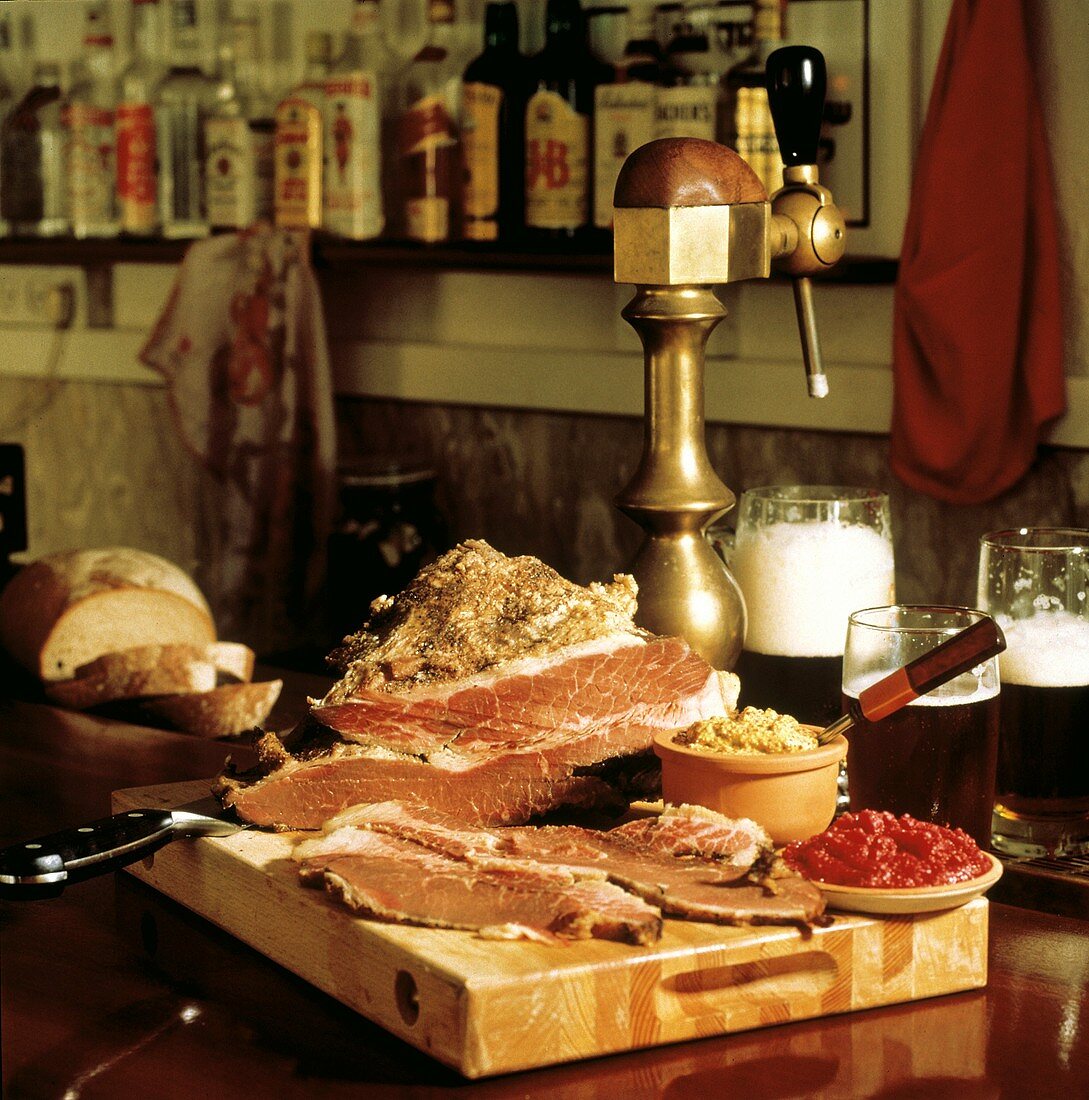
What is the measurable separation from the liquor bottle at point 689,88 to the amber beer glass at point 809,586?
1105 mm

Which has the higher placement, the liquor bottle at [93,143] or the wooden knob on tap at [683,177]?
the liquor bottle at [93,143]

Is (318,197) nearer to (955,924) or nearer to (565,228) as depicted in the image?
(565,228)

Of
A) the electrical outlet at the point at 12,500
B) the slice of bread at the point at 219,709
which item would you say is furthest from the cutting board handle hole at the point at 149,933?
the electrical outlet at the point at 12,500

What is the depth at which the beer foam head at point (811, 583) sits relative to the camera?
1.43 m

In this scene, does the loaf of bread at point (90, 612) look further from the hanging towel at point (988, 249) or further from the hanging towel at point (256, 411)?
the hanging towel at point (988, 249)

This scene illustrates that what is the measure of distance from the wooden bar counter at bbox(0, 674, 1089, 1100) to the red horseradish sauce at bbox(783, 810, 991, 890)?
0.25 ft

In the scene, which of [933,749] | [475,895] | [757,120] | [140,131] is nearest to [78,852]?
[475,895]

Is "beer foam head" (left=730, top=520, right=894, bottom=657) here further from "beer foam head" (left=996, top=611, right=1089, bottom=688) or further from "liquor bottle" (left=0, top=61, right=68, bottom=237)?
"liquor bottle" (left=0, top=61, right=68, bottom=237)

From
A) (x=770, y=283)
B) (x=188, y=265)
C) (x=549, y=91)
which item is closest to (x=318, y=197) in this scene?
(x=188, y=265)

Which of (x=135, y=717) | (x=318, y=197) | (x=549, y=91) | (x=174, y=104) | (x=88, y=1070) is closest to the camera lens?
(x=88, y=1070)

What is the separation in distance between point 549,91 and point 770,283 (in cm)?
47

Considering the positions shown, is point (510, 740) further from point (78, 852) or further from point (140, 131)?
point (140, 131)

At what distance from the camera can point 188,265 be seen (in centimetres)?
307

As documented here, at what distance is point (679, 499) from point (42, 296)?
2881mm
